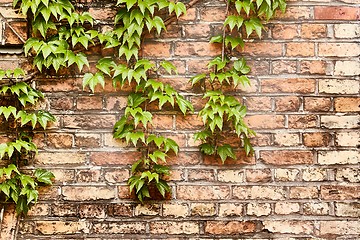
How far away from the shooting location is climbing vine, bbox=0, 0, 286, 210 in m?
1.85

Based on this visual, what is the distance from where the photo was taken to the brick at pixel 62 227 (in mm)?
1927

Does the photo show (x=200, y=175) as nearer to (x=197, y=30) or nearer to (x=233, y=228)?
(x=233, y=228)

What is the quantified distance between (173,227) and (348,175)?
0.83m

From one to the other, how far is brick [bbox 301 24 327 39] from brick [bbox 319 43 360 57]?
0.15 ft

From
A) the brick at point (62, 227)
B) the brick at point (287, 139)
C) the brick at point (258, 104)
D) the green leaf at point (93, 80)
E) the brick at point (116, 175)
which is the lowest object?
the brick at point (62, 227)

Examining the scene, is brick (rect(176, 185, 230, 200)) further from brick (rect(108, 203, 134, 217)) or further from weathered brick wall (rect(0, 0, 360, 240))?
brick (rect(108, 203, 134, 217))

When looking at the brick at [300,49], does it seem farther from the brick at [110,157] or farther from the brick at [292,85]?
the brick at [110,157]

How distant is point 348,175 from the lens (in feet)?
6.29

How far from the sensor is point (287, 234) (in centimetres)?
192

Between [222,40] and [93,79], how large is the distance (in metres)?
0.60

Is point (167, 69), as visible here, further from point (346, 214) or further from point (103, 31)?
point (346, 214)

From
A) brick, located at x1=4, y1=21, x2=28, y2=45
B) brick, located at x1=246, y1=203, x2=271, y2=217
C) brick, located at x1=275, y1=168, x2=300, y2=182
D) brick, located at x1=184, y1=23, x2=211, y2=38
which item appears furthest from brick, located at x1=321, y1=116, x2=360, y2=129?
brick, located at x1=4, y1=21, x2=28, y2=45

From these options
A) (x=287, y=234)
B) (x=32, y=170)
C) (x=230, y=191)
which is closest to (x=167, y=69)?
(x=230, y=191)

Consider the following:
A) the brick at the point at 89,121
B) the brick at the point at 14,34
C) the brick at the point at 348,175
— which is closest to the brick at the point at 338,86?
the brick at the point at 348,175
